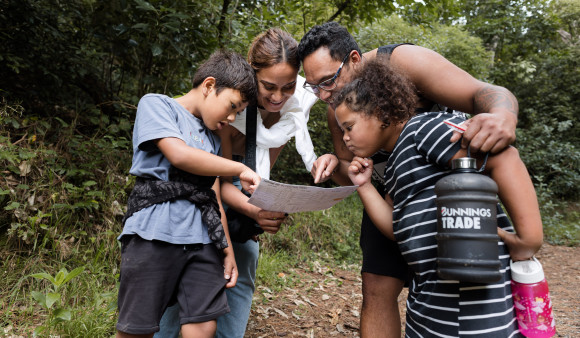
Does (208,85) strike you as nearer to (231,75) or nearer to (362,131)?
(231,75)

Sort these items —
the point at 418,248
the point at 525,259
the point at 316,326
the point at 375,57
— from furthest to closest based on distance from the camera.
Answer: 1. the point at 316,326
2. the point at 375,57
3. the point at 418,248
4. the point at 525,259

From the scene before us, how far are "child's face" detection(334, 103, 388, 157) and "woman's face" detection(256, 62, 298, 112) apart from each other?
0.44 metres

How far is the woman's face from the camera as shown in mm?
2123

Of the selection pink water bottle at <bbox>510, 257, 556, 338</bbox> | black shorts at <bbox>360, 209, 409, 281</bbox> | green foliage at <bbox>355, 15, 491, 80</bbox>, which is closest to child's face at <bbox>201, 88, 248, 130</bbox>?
black shorts at <bbox>360, 209, 409, 281</bbox>

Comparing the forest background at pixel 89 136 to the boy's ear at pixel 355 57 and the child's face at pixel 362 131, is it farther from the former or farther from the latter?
the boy's ear at pixel 355 57

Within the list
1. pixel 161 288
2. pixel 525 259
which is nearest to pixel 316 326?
pixel 161 288

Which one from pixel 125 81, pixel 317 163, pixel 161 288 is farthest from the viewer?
pixel 125 81

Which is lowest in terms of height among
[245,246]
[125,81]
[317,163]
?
[245,246]

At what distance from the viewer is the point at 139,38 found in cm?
389

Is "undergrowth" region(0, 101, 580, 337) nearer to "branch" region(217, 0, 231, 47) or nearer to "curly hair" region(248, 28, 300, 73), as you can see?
"branch" region(217, 0, 231, 47)

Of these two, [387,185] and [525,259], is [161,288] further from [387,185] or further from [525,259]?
[525,259]

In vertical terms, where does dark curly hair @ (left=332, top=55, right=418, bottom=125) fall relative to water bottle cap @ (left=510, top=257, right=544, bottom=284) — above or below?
above

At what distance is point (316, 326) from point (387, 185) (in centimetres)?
212

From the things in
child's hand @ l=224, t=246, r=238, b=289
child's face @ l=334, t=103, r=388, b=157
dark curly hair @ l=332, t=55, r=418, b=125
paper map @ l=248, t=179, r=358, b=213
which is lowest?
child's hand @ l=224, t=246, r=238, b=289
